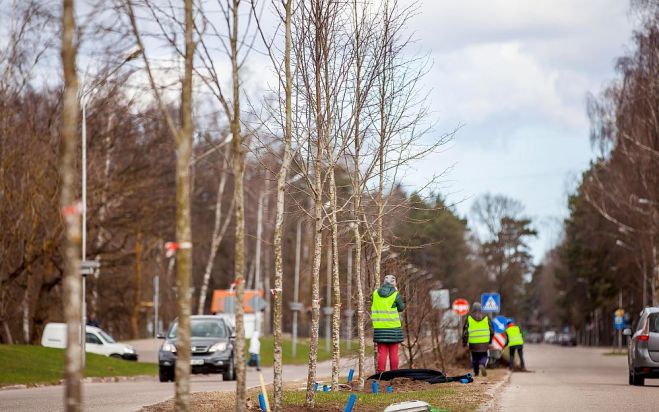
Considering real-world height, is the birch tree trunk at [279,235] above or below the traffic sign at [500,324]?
above

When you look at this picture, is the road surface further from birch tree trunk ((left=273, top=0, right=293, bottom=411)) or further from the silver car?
the silver car

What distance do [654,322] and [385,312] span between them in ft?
23.9

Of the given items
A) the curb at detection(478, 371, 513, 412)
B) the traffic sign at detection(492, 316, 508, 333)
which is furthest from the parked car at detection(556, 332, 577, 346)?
the curb at detection(478, 371, 513, 412)

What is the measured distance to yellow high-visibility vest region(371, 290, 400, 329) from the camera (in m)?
20.4

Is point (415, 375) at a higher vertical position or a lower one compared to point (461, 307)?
lower

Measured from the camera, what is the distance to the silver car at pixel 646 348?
81.3 feet

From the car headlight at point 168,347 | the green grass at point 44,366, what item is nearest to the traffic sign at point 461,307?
the green grass at point 44,366

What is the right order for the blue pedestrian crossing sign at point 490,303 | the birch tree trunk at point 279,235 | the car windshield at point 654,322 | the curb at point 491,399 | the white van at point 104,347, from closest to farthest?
1. the birch tree trunk at point 279,235
2. the curb at point 491,399
3. the car windshield at point 654,322
4. the blue pedestrian crossing sign at point 490,303
5. the white van at point 104,347

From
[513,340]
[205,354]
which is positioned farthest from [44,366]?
[513,340]

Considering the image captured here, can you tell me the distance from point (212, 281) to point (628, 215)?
32.6 m

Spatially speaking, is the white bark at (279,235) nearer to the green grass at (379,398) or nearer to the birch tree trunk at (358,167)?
the green grass at (379,398)

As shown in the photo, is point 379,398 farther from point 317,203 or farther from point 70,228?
point 70,228

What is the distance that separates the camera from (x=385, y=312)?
20.5 m

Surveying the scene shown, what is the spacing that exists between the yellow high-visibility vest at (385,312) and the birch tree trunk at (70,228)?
1176 centimetres
